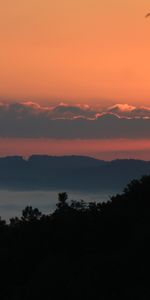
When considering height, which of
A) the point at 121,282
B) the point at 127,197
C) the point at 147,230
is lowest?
the point at 121,282

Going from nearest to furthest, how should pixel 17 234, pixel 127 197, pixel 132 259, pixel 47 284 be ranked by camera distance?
1. pixel 47 284
2. pixel 132 259
3. pixel 17 234
4. pixel 127 197

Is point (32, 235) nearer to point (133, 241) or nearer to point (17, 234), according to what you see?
point (17, 234)

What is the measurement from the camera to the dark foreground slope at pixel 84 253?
97.0 feet

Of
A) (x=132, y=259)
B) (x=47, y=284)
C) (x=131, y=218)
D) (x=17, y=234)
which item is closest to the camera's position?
(x=47, y=284)

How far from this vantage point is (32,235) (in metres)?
38.7

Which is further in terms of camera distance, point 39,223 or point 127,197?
point 127,197

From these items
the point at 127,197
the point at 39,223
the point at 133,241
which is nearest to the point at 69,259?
the point at 133,241

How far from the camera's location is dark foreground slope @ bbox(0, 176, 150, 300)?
29578 millimetres

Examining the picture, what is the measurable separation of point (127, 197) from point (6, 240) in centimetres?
708

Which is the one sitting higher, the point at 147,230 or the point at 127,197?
the point at 127,197

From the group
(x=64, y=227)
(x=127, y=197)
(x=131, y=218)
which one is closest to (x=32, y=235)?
(x=64, y=227)

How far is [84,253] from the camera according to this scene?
115ft

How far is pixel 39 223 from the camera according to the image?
133 feet

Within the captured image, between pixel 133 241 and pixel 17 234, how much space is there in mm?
8256
